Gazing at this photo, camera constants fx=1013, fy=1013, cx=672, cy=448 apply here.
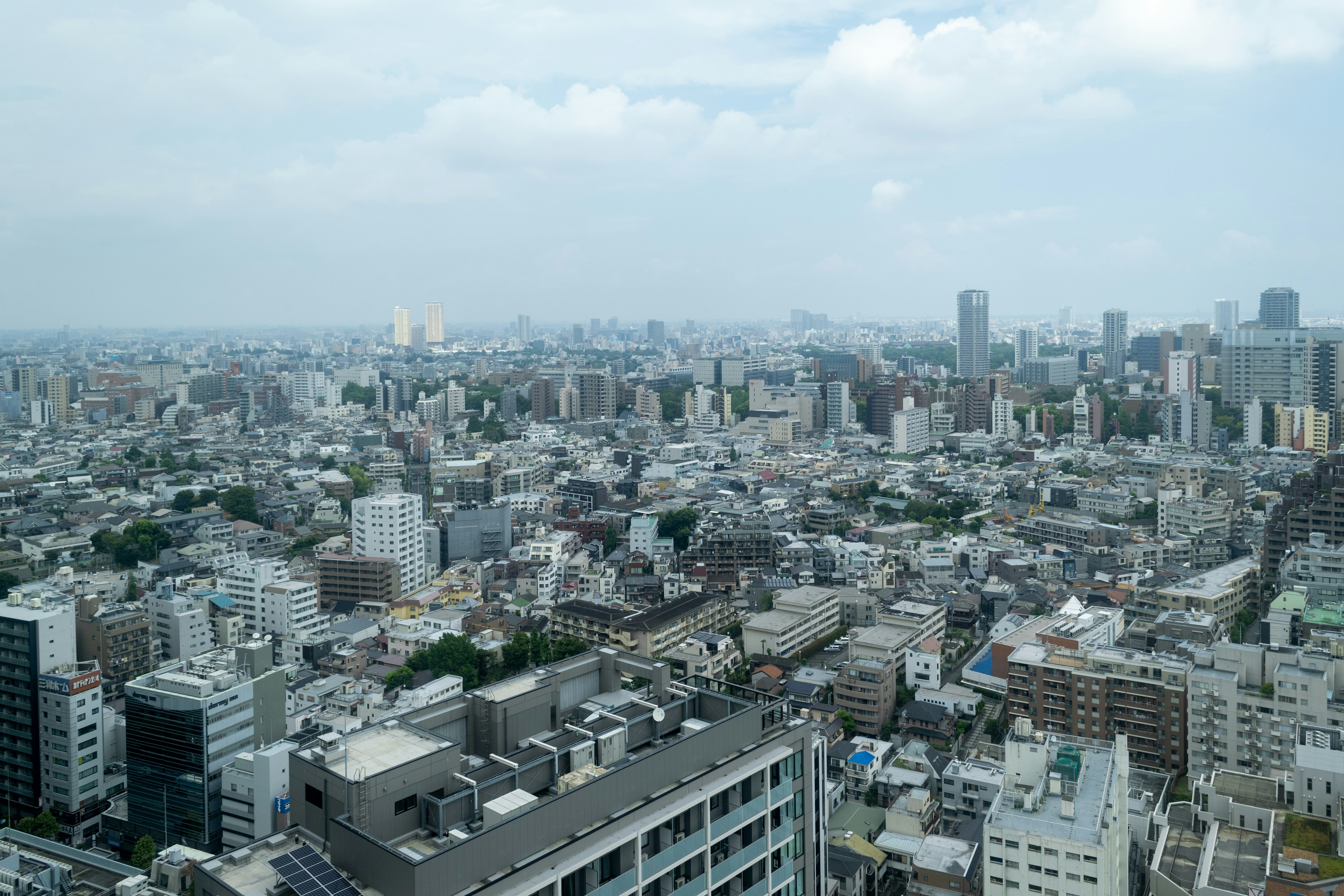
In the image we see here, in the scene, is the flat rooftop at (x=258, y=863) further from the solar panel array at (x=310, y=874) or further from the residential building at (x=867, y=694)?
the residential building at (x=867, y=694)

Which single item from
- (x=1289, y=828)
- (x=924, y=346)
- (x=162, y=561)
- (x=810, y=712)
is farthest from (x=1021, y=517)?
(x=924, y=346)

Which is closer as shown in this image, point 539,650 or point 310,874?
point 310,874

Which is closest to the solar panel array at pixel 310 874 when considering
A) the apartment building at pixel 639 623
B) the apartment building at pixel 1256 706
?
the apartment building at pixel 1256 706

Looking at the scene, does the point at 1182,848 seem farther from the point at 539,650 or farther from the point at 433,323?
the point at 433,323

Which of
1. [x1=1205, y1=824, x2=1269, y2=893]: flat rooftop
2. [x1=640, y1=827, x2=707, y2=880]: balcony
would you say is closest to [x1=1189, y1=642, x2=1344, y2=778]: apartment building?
[x1=1205, y1=824, x2=1269, y2=893]: flat rooftop

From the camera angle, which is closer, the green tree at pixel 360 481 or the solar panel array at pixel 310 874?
the solar panel array at pixel 310 874

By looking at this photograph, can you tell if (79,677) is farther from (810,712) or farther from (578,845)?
(578,845)

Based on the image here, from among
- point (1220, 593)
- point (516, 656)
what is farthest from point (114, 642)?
point (1220, 593)
